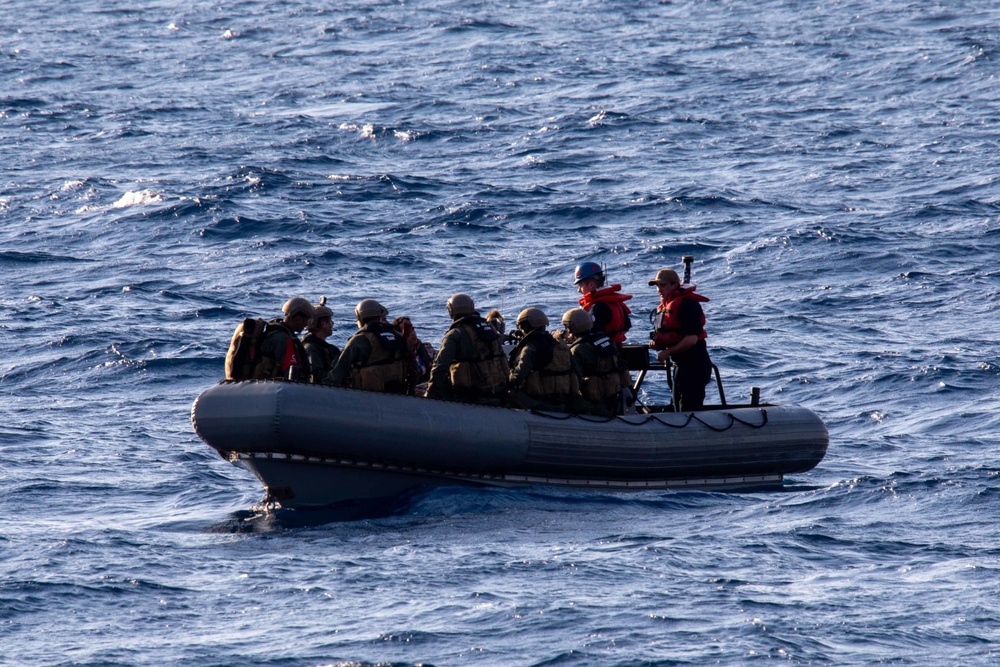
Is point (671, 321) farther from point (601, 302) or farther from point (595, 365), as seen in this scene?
point (595, 365)

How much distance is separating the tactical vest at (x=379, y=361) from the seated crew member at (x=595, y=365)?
5.72ft

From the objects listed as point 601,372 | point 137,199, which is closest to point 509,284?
point 601,372

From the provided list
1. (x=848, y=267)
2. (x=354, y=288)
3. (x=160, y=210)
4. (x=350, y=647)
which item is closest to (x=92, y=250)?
(x=160, y=210)

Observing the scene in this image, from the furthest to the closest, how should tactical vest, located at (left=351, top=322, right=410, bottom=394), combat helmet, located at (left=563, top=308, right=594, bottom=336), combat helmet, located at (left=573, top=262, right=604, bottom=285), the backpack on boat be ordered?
combat helmet, located at (left=573, top=262, right=604, bottom=285), combat helmet, located at (left=563, top=308, right=594, bottom=336), the backpack on boat, tactical vest, located at (left=351, top=322, right=410, bottom=394)

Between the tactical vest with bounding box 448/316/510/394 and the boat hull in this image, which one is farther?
the tactical vest with bounding box 448/316/510/394

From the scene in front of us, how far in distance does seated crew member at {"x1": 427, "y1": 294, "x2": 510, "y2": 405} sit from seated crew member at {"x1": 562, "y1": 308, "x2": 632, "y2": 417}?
0.83m

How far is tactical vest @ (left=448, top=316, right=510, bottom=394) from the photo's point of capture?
12.8 metres

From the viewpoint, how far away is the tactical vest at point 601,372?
531 inches

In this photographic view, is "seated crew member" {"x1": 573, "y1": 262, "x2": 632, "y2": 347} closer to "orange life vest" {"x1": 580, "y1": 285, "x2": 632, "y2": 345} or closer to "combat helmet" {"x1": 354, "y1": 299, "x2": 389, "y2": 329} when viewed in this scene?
"orange life vest" {"x1": 580, "y1": 285, "x2": 632, "y2": 345}

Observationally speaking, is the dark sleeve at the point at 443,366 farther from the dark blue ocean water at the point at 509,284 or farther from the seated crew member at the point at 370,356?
the dark blue ocean water at the point at 509,284

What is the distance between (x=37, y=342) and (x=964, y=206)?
16.3 meters

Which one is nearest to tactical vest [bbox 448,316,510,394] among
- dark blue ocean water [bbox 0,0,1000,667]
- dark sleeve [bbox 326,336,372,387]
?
dark sleeve [bbox 326,336,372,387]

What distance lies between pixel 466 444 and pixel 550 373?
121cm

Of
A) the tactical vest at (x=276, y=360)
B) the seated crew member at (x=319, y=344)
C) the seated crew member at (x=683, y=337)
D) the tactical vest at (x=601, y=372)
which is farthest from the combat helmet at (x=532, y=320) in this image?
the tactical vest at (x=276, y=360)
